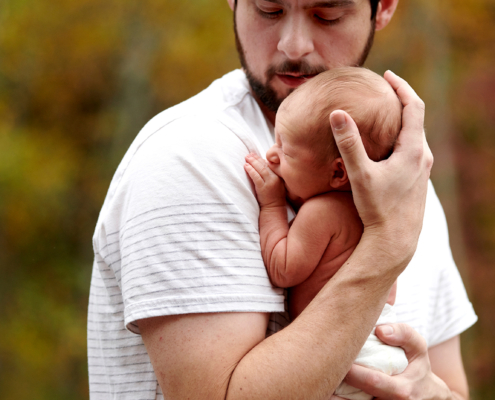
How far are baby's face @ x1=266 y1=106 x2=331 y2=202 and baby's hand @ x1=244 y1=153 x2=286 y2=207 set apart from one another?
0.11 ft

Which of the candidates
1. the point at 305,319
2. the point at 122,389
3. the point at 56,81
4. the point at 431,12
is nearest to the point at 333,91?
the point at 305,319

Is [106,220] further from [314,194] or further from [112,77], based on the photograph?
[112,77]

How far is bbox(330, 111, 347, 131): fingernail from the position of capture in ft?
3.78

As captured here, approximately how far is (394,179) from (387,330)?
361 millimetres

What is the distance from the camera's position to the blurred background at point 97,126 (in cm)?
522

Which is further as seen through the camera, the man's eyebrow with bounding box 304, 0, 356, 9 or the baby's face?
the man's eyebrow with bounding box 304, 0, 356, 9

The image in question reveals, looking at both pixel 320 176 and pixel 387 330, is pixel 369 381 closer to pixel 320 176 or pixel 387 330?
pixel 387 330

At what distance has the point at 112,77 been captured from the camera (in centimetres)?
584

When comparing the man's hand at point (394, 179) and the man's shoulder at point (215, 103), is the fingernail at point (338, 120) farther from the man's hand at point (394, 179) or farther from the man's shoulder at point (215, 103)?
the man's shoulder at point (215, 103)

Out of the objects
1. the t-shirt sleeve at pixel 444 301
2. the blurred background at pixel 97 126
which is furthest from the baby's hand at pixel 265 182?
the blurred background at pixel 97 126

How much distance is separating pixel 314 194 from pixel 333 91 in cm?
24

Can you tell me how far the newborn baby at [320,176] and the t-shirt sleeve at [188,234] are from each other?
0.07 metres

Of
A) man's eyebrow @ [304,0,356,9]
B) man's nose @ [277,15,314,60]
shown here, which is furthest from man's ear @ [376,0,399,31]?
man's nose @ [277,15,314,60]

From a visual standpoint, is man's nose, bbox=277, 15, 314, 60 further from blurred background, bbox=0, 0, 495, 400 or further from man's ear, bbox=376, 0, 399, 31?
blurred background, bbox=0, 0, 495, 400
